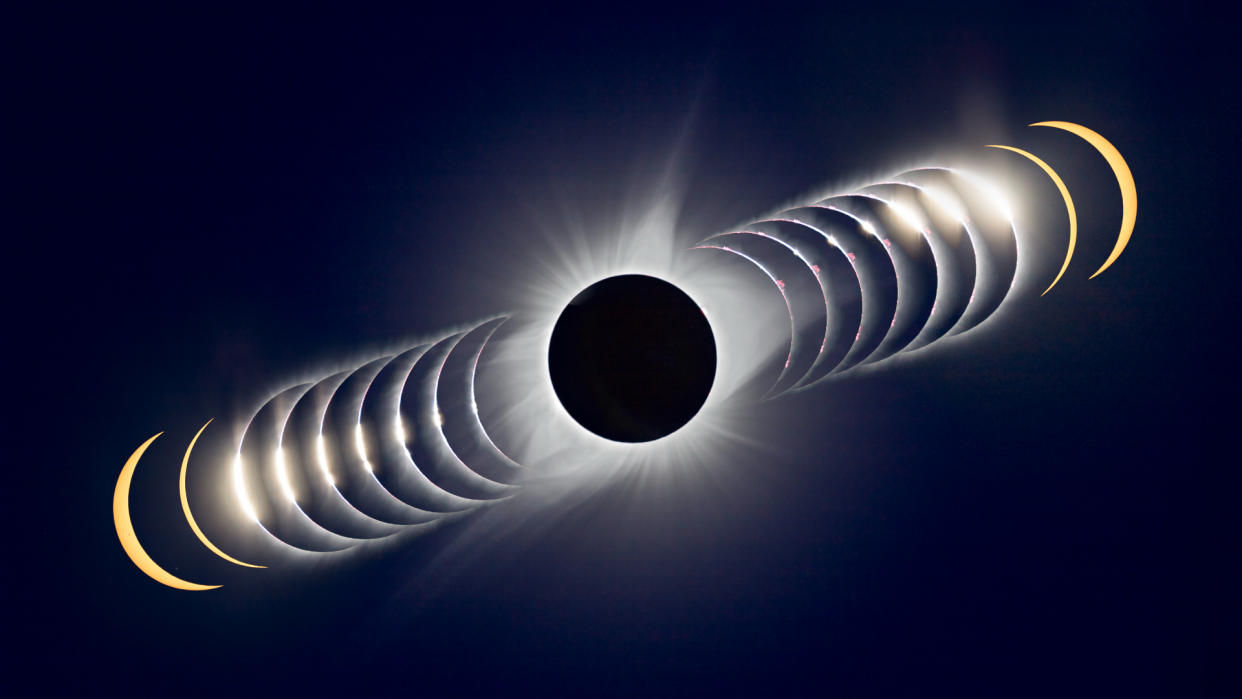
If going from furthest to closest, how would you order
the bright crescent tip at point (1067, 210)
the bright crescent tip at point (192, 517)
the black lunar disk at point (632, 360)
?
the bright crescent tip at point (1067, 210) < the bright crescent tip at point (192, 517) < the black lunar disk at point (632, 360)

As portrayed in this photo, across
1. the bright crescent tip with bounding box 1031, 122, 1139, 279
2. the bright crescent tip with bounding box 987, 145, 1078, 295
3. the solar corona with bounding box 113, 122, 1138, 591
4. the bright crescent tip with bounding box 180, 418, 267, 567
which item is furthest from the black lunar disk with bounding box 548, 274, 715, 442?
the bright crescent tip with bounding box 1031, 122, 1139, 279

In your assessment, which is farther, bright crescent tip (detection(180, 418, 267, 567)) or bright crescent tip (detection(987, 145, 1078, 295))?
bright crescent tip (detection(987, 145, 1078, 295))

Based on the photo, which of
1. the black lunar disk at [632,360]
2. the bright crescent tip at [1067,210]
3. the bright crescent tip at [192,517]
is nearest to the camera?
the black lunar disk at [632,360]

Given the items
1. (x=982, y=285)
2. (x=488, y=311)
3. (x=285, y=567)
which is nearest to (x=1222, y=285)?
(x=982, y=285)

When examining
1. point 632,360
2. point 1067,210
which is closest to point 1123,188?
point 1067,210

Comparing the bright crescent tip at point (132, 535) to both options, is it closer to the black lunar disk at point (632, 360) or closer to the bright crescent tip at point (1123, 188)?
the black lunar disk at point (632, 360)

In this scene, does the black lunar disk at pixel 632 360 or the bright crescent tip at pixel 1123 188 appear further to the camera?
the bright crescent tip at pixel 1123 188

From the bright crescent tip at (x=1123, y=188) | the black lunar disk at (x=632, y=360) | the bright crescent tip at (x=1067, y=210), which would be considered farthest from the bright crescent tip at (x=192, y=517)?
the bright crescent tip at (x=1123, y=188)

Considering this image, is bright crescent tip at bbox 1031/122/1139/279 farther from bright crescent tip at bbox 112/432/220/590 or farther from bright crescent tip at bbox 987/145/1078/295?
bright crescent tip at bbox 112/432/220/590

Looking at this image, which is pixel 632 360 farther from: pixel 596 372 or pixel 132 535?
pixel 132 535
